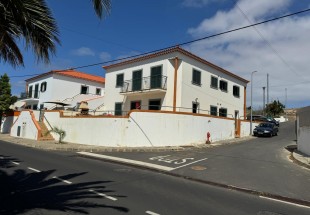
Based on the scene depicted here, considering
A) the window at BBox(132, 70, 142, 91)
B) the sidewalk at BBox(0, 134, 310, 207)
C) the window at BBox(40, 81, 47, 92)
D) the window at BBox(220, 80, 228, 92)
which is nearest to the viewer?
the sidewalk at BBox(0, 134, 310, 207)

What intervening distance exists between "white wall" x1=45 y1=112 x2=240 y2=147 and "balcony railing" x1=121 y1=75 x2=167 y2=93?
4671mm

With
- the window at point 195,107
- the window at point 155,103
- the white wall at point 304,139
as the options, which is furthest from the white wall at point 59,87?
the white wall at point 304,139

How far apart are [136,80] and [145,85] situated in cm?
146

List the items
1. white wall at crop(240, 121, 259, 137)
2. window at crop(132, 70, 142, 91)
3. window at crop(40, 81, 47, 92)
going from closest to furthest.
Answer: window at crop(132, 70, 142, 91) → white wall at crop(240, 121, 259, 137) → window at crop(40, 81, 47, 92)

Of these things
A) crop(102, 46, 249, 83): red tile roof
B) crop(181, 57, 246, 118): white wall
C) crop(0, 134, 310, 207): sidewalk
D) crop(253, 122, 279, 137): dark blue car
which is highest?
crop(102, 46, 249, 83): red tile roof

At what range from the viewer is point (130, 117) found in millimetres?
20953

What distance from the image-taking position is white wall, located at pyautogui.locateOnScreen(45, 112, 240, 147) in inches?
827

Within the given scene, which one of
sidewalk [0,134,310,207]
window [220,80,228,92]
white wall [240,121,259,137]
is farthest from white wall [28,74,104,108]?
white wall [240,121,259,137]

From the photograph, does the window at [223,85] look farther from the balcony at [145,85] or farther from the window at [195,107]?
the balcony at [145,85]

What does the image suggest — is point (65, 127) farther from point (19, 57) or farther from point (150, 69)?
point (19, 57)

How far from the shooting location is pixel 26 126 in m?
30.3

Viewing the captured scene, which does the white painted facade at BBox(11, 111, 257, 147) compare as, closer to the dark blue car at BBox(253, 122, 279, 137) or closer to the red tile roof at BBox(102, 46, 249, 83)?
the red tile roof at BBox(102, 46, 249, 83)

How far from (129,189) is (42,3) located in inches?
231

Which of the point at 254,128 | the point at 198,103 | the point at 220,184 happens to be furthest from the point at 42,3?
the point at 254,128
